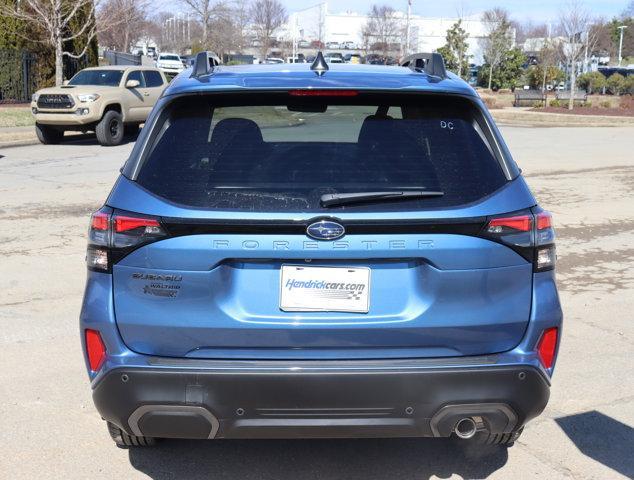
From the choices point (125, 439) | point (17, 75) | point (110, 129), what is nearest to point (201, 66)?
point (125, 439)

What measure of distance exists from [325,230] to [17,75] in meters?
27.3

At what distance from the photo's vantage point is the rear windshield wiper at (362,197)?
3027 mm

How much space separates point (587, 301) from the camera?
6.67m

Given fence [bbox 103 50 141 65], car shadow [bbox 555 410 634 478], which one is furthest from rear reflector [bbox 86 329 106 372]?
fence [bbox 103 50 141 65]

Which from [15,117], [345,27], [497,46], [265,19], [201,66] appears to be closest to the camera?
[201,66]

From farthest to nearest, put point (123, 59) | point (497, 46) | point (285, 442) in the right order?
point (497, 46) < point (123, 59) < point (285, 442)

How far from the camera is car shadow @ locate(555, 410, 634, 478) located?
153 inches

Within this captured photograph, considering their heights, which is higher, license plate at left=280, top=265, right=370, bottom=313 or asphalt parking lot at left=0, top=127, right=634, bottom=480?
license plate at left=280, top=265, right=370, bottom=313

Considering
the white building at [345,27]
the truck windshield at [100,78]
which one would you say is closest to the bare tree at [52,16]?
the truck windshield at [100,78]

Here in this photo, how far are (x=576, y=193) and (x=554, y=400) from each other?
8.16m

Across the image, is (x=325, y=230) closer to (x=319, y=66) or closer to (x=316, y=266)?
(x=316, y=266)

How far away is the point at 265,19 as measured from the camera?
74.6 meters

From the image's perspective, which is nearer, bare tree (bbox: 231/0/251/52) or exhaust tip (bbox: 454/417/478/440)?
exhaust tip (bbox: 454/417/478/440)

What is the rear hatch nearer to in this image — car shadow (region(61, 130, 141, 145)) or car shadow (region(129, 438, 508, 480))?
car shadow (region(129, 438, 508, 480))
